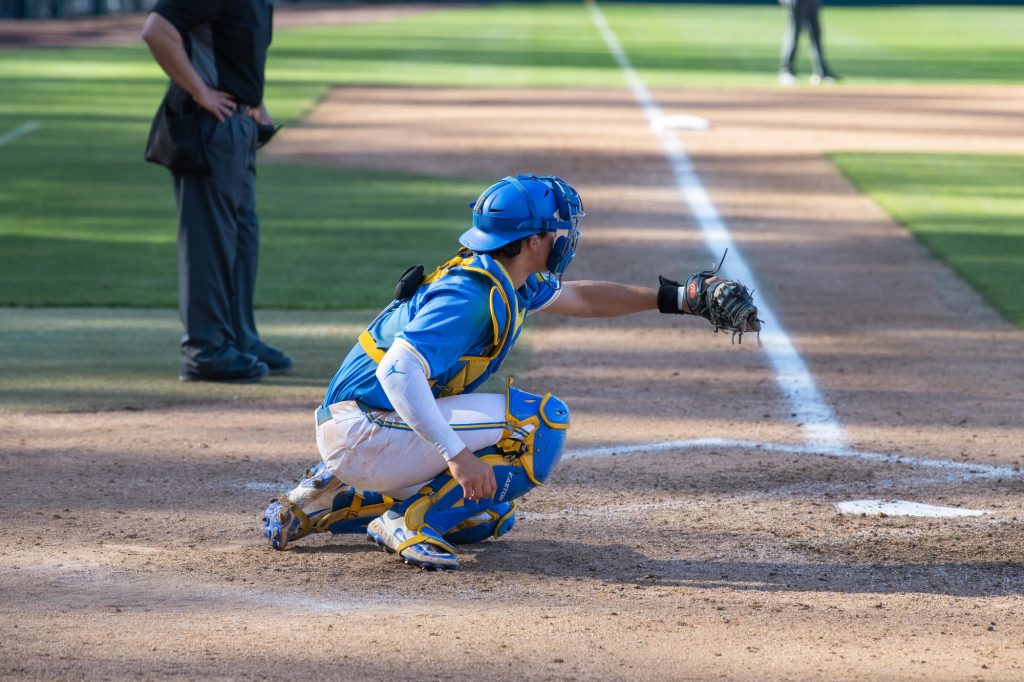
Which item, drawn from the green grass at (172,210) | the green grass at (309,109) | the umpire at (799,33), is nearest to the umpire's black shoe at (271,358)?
the green grass at (172,210)

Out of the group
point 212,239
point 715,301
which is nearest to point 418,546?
point 715,301

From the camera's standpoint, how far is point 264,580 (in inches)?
182

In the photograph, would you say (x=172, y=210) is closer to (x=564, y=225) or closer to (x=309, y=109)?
(x=309, y=109)

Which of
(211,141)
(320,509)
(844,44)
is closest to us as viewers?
(320,509)

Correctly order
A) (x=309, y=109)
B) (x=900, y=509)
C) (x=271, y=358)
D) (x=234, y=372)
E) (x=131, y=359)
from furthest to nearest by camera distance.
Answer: (x=309, y=109), (x=131, y=359), (x=271, y=358), (x=234, y=372), (x=900, y=509)

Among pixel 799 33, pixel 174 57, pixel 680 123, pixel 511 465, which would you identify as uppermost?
pixel 174 57

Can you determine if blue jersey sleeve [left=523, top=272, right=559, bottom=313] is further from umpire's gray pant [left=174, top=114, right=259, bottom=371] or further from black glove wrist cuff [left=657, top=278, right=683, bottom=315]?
umpire's gray pant [left=174, top=114, right=259, bottom=371]

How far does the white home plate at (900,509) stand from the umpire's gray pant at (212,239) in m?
3.25

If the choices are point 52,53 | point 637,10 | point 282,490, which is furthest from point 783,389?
point 637,10

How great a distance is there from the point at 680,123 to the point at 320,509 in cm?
1425

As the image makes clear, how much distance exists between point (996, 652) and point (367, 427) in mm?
1926

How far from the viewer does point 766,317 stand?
29.1 feet

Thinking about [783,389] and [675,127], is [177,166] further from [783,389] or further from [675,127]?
[675,127]

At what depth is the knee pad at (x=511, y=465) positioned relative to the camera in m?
4.69
